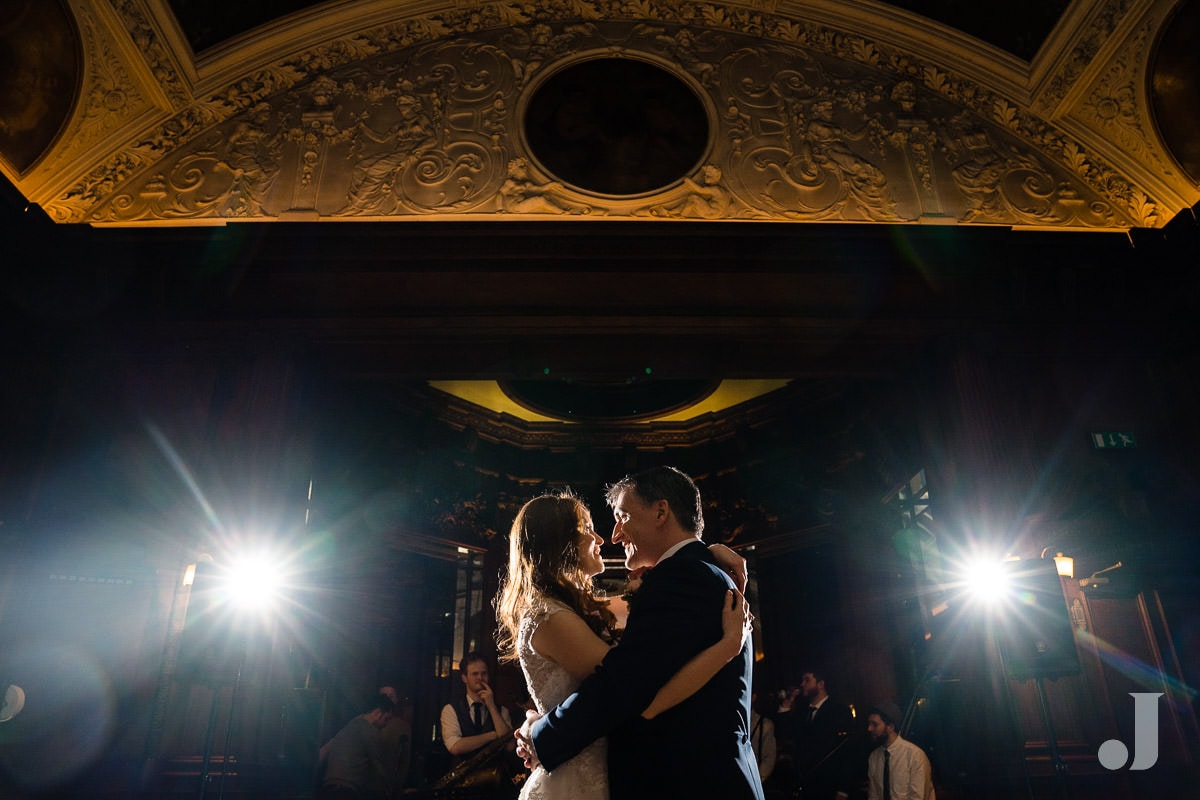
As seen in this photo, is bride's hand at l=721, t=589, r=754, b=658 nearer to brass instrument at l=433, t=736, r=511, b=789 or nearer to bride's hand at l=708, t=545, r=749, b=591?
bride's hand at l=708, t=545, r=749, b=591

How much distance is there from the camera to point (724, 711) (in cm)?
213

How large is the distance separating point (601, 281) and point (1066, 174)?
4.52 metres

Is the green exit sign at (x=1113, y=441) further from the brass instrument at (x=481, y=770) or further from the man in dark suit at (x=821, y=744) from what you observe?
the brass instrument at (x=481, y=770)

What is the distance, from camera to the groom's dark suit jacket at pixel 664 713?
2014 millimetres

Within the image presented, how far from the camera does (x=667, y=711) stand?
208 cm

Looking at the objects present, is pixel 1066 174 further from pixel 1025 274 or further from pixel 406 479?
pixel 406 479

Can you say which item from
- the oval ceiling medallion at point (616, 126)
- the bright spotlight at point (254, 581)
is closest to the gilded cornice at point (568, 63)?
the oval ceiling medallion at point (616, 126)

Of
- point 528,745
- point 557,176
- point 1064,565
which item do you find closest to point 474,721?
point 557,176

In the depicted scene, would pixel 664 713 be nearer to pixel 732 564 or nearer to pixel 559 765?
pixel 559 765

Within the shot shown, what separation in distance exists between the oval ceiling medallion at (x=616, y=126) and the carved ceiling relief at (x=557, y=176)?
0.37ft

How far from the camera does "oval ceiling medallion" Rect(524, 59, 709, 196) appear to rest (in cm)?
716

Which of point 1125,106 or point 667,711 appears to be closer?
point 667,711

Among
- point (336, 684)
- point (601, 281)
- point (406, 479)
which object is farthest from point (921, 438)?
point (336, 684)

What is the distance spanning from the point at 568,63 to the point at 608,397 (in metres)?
5.10
